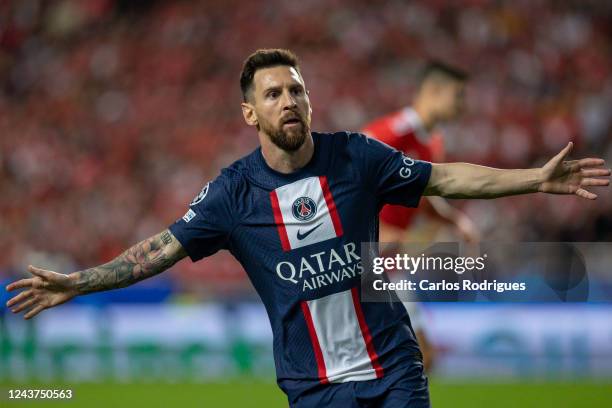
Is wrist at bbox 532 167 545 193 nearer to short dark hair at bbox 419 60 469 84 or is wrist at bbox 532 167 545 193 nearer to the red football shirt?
the red football shirt

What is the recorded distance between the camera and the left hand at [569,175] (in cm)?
421

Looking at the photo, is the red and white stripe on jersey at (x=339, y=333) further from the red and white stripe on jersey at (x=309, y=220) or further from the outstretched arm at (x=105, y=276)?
the outstretched arm at (x=105, y=276)

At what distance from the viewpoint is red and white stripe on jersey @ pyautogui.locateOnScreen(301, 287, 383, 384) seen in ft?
13.8

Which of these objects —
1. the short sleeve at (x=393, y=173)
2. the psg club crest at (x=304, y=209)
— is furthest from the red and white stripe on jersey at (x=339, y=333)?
the short sleeve at (x=393, y=173)

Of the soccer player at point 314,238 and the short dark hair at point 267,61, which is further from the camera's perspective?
the short dark hair at point 267,61

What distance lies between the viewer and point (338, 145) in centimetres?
443

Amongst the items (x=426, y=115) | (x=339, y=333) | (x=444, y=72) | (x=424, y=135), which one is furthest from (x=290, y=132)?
(x=444, y=72)

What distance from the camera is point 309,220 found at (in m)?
4.29

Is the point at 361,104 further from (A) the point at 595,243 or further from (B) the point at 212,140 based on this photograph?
(A) the point at 595,243

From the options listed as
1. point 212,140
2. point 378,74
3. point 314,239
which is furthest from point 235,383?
point 378,74

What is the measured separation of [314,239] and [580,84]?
462 inches

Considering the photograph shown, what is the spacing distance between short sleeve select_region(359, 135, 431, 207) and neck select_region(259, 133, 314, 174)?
24 cm

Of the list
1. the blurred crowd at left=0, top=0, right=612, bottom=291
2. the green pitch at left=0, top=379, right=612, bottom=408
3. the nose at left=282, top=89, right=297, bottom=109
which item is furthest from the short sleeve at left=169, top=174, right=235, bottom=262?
the blurred crowd at left=0, top=0, right=612, bottom=291

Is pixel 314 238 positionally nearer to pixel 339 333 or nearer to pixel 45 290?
pixel 339 333
